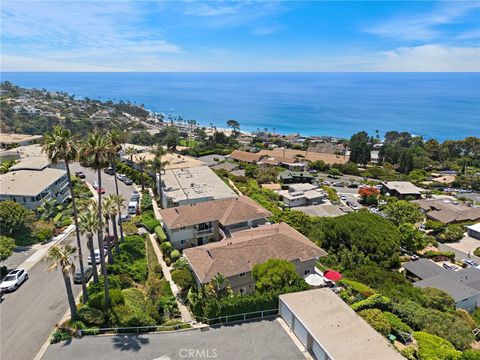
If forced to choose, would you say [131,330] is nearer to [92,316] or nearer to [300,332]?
[92,316]

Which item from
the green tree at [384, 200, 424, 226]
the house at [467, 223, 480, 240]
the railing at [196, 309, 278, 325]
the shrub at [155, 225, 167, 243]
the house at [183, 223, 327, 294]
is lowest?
the house at [467, 223, 480, 240]

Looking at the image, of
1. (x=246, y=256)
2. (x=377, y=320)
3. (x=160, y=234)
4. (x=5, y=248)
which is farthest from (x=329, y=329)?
(x=5, y=248)

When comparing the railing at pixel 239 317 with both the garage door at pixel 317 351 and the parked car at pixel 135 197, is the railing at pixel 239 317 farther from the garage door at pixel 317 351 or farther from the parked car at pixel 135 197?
the parked car at pixel 135 197

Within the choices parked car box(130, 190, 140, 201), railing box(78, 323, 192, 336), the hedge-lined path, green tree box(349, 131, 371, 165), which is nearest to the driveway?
railing box(78, 323, 192, 336)

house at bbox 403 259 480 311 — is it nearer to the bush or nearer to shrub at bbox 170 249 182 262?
shrub at bbox 170 249 182 262

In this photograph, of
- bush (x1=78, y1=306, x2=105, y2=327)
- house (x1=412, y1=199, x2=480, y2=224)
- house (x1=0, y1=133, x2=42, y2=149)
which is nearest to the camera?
bush (x1=78, y1=306, x2=105, y2=327)

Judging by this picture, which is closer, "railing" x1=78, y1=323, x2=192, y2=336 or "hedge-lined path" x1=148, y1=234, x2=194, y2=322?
"railing" x1=78, y1=323, x2=192, y2=336
